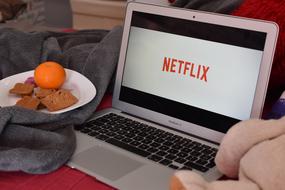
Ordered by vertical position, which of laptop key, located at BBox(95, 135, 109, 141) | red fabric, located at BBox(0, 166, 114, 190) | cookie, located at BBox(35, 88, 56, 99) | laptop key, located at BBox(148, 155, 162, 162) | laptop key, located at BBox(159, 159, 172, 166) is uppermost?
cookie, located at BBox(35, 88, 56, 99)

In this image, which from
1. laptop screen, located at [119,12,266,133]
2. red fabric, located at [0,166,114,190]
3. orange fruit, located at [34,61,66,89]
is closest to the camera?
red fabric, located at [0,166,114,190]

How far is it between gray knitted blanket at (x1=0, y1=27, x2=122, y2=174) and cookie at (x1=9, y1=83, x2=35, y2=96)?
0.11m

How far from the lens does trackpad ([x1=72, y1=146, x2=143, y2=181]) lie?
0.61 meters

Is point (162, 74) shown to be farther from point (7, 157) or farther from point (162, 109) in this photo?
point (7, 157)

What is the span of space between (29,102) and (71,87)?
0.12 m

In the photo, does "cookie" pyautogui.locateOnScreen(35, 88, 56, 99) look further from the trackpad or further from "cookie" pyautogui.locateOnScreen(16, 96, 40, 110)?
the trackpad

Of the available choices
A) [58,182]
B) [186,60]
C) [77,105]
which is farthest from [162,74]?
[58,182]

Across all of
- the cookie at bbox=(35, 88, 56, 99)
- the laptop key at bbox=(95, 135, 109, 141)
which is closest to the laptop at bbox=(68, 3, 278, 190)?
the laptop key at bbox=(95, 135, 109, 141)

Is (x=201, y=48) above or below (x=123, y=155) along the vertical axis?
above

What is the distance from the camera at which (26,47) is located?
964 mm

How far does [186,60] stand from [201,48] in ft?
0.13

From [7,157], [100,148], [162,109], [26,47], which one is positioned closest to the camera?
[7,157]

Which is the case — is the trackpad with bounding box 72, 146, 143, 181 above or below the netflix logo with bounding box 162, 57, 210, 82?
below

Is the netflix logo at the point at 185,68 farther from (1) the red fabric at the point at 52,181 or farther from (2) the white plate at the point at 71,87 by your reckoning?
(1) the red fabric at the point at 52,181
